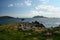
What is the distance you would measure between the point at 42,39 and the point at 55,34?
14.6ft

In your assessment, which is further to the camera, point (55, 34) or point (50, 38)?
point (55, 34)

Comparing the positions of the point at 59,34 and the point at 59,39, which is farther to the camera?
the point at 59,34

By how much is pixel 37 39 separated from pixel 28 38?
151cm

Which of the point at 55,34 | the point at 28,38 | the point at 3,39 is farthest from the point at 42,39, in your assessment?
the point at 3,39

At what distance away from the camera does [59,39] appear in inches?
930

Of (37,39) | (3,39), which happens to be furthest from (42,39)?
(3,39)

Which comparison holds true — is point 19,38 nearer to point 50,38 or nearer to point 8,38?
point 8,38

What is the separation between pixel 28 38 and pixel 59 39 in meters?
4.89

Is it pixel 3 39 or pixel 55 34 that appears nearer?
pixel 3 39

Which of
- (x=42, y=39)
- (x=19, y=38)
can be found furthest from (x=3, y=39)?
(x=42, y=39)

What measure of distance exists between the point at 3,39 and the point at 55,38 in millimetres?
8268

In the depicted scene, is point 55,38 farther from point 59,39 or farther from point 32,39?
point 32,39

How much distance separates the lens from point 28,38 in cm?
2416

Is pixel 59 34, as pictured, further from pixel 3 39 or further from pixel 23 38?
pixel 3 39
